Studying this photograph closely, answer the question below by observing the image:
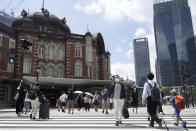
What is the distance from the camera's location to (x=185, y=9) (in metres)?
101

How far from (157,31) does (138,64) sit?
6596 cm

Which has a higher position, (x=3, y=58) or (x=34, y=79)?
(x=3, y=58)

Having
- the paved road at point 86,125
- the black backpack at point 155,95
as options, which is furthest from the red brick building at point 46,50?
the black backpack at point 155,95

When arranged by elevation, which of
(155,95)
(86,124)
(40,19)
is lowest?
(86,124)

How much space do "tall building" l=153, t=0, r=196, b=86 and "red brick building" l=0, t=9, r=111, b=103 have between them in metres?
68.6

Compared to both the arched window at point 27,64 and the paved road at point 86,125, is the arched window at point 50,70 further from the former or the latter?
the paved road at point 86,125

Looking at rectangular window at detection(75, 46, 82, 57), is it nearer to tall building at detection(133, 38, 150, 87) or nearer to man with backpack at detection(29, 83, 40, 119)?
man with backpack at detection(29, 83, 40, 119)

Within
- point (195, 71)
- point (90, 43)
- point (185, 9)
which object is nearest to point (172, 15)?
point (185, 9)

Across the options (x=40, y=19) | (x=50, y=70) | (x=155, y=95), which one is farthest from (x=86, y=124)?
(x=40, y=19)

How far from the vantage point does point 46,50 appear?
1148 inches

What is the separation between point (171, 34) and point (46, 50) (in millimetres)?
87010

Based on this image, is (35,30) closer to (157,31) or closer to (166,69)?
(166,69)

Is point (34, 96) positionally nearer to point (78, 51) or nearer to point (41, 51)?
point (41, 51)

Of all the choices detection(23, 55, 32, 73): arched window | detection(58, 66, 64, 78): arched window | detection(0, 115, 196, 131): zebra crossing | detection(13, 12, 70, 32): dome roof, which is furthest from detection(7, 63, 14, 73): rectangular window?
detection(0, 115, 196, 131): zebra crossing
